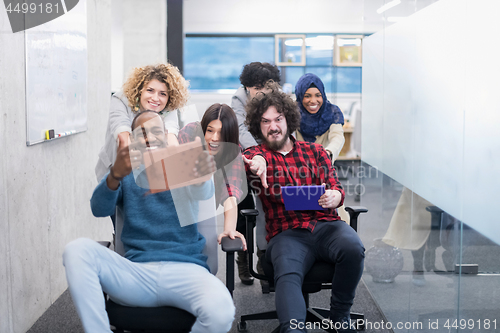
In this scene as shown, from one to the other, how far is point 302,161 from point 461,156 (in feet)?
2.54

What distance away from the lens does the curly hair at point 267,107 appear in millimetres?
2275

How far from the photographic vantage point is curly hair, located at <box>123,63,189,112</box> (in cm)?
226

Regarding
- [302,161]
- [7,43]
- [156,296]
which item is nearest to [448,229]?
[302,161]

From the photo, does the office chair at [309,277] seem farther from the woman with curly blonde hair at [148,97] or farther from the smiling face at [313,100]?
the smiling face at [313,100]

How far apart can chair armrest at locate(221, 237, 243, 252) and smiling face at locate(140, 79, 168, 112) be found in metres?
0.83

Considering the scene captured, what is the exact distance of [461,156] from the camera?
1.64 m

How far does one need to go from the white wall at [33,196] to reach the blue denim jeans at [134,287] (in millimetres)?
717

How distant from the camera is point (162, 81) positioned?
89.0 inches

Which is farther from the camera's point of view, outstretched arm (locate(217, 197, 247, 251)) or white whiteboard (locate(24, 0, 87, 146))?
white whiteboard (locate(24, 0, 87, 146))

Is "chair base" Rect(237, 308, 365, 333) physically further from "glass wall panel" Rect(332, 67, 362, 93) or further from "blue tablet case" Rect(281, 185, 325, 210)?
"glass wall panel" Rect(332, 67, 362, 93)

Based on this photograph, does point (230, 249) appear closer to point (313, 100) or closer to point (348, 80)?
point (313, 100)

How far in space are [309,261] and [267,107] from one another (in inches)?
31.8

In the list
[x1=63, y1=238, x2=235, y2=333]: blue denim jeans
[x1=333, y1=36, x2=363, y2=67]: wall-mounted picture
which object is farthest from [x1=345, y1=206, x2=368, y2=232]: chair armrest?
[x1=333, y1=36, x2=363, y2=67]: wall-mounted picture

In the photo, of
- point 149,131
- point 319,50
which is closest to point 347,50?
point 319,50
